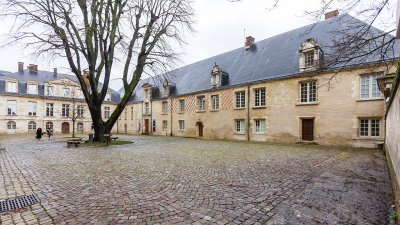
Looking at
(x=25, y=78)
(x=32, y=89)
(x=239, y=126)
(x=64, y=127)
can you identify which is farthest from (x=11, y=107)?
(x=239, y=126)

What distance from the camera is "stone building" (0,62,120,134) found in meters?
32.1

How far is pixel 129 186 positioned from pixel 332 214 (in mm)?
4044

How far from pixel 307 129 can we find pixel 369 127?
3655 millimetres

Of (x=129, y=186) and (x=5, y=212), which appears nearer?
(x=5, y=212)

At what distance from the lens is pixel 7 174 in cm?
636

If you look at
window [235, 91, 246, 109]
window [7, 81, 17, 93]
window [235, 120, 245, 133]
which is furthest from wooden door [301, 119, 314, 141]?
window [7, 81, 17, 93]

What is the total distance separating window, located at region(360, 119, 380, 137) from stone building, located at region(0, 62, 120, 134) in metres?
30.9

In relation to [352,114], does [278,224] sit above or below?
below

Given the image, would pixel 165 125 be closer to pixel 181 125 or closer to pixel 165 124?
pixel 165 124

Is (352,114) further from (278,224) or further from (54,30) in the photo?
(54,30)

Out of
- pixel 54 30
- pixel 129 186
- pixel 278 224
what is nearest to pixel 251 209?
pixel 278 224

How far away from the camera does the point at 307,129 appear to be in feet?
53.4

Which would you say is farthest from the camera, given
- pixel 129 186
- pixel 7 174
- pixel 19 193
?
pixel 7 174

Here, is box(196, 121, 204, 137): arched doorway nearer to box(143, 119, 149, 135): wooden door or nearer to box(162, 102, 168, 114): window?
box(162, 102, 168, 114): window
